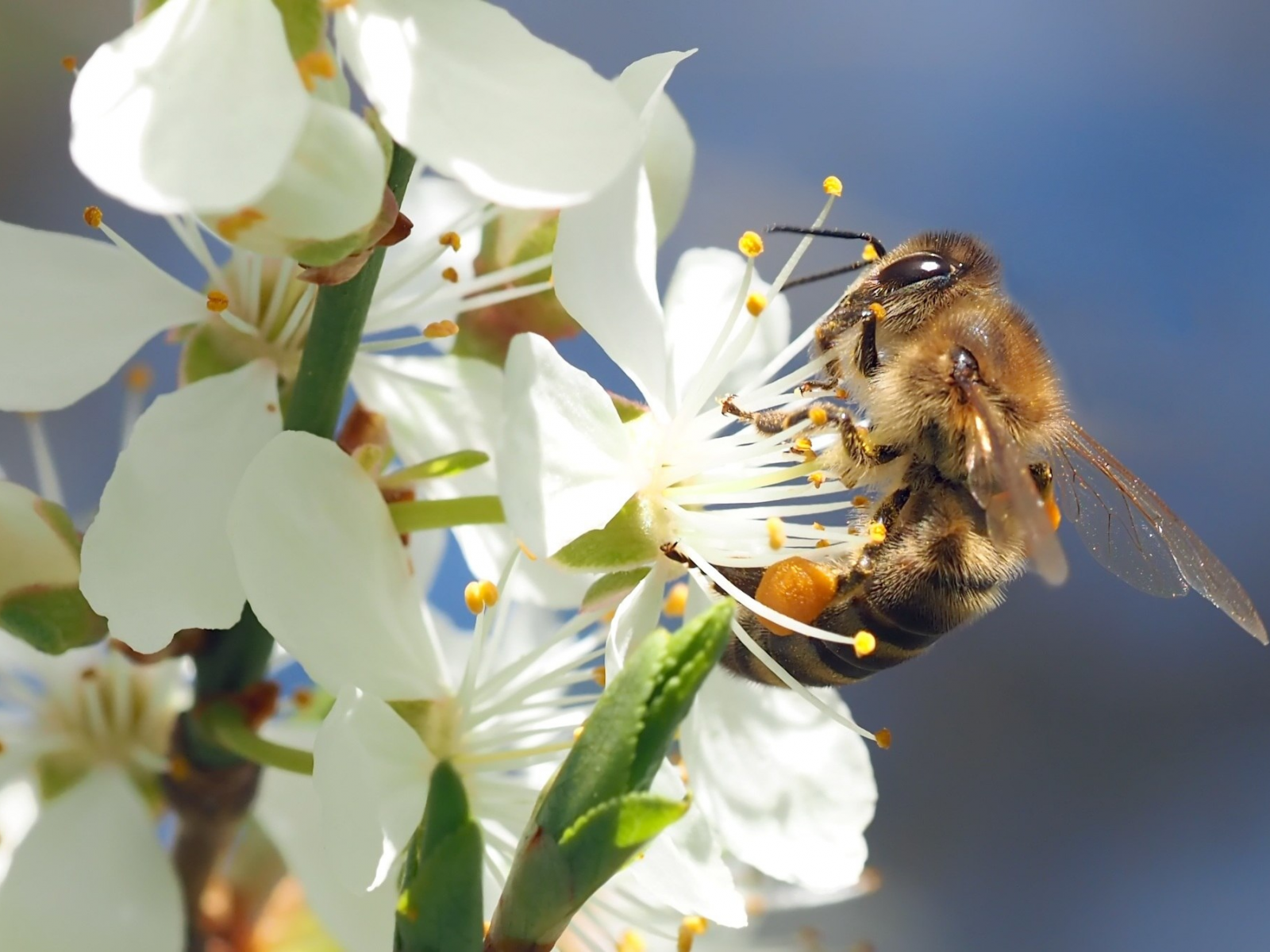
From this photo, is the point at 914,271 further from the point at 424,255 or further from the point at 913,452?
the point at 424,255

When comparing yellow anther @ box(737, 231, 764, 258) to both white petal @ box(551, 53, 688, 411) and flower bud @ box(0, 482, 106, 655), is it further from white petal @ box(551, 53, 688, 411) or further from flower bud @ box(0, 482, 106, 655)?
flower bud @ box(0, 482, 106, 655)

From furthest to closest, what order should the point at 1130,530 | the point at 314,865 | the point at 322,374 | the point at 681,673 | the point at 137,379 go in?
1. the point at 137,379
2. the point at 1130,530
3. the point at 314,865
4. the point at 322,374
5. the point at 681,673

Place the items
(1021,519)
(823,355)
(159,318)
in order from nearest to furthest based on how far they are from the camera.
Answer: (1021,519) < (159,318) < (823,355)

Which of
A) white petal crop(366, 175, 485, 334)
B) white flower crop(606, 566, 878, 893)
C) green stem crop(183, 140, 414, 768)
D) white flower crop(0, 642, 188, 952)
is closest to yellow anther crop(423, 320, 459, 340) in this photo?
white petal crop(366, 175, 485, 334)

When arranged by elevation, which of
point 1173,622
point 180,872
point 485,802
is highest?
point 485,802

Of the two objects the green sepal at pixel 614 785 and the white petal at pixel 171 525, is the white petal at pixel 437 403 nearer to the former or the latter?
the white petal at pixel 171 525

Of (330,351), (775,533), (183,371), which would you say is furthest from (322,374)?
→ (775,533)

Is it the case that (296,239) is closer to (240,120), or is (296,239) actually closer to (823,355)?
(240,120)

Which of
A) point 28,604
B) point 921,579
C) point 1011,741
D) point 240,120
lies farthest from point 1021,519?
point 1011,741
